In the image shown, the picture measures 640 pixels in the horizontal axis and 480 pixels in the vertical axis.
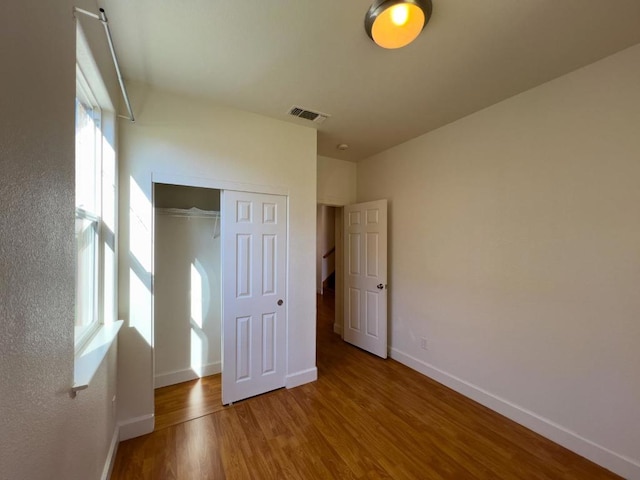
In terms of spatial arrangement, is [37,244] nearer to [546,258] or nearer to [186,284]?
[186,284]

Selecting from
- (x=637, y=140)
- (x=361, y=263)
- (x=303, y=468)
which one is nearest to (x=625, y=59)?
(x=637, y=140)

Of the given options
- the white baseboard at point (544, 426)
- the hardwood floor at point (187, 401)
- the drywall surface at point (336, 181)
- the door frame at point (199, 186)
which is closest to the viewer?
the white baseboard at point (544, 426)

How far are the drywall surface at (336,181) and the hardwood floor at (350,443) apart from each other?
8.06 ft

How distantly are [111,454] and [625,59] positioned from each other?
13.9 feet

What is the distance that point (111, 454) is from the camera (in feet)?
5.51

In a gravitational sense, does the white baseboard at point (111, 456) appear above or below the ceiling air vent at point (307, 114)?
below

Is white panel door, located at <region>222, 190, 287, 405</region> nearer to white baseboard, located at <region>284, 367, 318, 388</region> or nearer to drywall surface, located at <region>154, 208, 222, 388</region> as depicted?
white baseboard, located at <region>284, 367, 318, 388</region>

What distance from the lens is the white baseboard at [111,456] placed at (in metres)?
1.53

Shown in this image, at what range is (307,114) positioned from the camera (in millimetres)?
2502

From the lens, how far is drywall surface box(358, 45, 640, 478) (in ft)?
5.51

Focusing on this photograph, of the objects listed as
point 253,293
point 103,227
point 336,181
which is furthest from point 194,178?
point 336,181

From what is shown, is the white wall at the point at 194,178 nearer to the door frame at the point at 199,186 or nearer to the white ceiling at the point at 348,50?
the door frame at the point at 199,186

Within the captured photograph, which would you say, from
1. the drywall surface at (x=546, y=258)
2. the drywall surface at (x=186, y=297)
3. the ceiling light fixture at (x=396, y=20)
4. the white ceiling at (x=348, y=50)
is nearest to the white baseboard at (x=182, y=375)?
the drywall surface at (x=186, y=297)

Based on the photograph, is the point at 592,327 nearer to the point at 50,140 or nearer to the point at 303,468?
the point at 303,468
